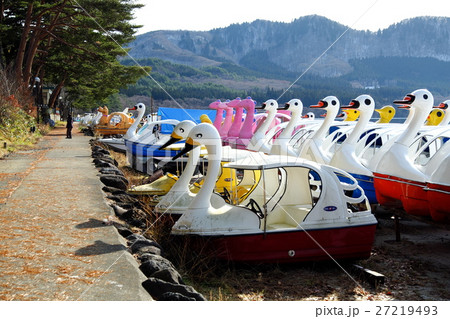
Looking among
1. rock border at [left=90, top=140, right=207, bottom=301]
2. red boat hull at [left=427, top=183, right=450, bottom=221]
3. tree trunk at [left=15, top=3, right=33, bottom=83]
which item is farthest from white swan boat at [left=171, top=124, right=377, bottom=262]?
tree trunk at [left=15, top=3, right=33, bottom=83]

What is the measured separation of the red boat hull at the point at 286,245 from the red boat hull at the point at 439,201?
1298mm

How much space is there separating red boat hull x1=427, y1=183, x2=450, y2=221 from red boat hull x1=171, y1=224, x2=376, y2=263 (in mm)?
1298

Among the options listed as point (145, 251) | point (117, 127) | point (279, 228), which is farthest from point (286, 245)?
point (117, 127)

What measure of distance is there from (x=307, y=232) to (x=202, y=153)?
15.5ft

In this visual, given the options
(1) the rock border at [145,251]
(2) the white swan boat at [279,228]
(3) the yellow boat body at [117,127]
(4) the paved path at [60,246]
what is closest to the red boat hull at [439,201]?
(2) the white swan boat at [279,228]

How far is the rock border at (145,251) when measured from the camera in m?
5.19

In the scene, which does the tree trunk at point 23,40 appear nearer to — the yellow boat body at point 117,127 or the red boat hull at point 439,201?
the yellow boat body at point 117,127

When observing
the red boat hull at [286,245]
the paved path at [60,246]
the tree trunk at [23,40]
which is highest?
the tree trunk at [23,40]

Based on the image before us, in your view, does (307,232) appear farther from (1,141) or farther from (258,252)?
(1,141)

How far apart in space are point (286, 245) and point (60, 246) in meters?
3.24

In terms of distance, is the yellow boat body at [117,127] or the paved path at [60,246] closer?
the paved path at [60,246]

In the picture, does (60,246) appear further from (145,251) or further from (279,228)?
(279,228)

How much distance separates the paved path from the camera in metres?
4.91
